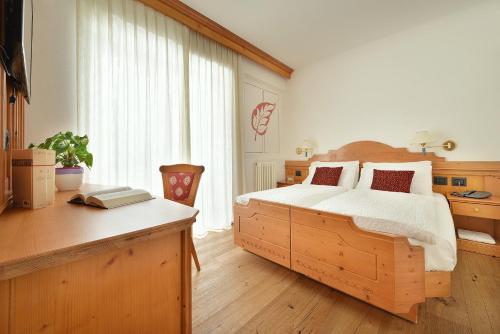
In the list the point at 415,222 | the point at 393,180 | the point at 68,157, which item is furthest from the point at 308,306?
the point at 68,157

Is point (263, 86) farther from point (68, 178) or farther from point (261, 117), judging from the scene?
point (68, 178)

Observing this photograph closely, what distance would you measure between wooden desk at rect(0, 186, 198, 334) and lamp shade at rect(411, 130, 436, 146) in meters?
3.03

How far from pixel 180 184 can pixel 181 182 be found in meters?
0.02

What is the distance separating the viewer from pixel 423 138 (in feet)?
8.71

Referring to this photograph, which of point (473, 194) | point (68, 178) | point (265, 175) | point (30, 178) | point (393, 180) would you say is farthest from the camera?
point (265, 175)

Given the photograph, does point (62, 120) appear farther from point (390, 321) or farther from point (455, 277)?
point (455, 277)

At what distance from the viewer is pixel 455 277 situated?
1.82 metres

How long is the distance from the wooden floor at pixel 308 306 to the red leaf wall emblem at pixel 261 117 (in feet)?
7.85

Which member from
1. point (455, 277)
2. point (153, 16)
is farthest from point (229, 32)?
point (455, 277)

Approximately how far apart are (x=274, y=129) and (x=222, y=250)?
8.29ft

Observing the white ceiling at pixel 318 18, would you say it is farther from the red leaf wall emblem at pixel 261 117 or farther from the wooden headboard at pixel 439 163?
the wooden headboard at pixel 439 163

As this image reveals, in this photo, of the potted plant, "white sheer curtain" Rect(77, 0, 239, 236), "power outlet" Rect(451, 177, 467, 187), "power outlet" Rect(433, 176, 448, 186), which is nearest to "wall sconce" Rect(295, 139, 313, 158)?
"white sheer curtain" Rect(77, 0, 239, 236)

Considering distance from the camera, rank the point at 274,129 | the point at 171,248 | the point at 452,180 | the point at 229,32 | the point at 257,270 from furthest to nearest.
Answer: the point at 274,129
the point at 229,32
the point at 452,180
the point at 257,270
the point at 171,248

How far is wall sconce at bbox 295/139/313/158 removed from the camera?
3826mm
